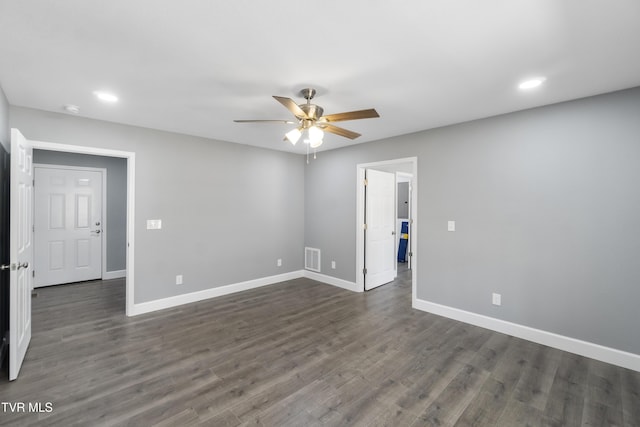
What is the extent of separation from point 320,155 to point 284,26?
145 inches

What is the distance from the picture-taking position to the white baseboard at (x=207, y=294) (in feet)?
12.7

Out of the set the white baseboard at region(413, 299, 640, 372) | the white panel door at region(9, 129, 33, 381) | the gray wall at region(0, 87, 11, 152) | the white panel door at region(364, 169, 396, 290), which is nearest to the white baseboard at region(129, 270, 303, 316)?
the white panel door at region(9, 129, 33, 381)

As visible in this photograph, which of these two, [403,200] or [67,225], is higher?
[403,200]

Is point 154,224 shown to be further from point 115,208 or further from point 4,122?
point 115,208

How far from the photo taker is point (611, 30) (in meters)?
1.77

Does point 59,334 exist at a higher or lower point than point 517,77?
lower

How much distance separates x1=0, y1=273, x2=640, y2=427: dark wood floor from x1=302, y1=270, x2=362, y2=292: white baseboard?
1093 mm

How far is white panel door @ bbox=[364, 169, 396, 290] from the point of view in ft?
16.2

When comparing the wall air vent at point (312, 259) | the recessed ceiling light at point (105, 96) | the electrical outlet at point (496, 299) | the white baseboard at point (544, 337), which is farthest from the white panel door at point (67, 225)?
the electrical outlet at point (496, 299)

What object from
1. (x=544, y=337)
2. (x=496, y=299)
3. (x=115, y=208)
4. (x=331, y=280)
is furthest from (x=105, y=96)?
(x=544, y=337)

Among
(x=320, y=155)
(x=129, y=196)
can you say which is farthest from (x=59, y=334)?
(x=320, y=155)

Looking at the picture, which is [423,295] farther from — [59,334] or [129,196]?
[59,334]

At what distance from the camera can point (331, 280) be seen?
206 inches

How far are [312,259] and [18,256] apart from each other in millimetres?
4027
